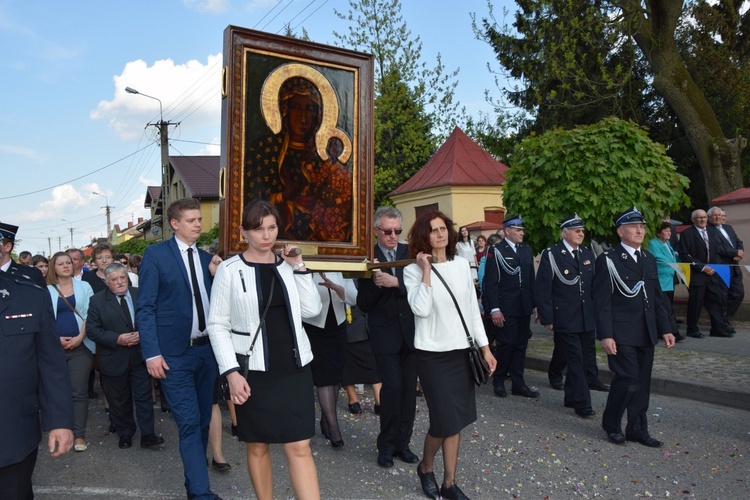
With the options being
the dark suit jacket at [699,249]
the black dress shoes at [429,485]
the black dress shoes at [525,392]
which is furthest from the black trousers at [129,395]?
the dark suit jacket at [699,249]

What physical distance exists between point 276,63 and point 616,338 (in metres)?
3.56

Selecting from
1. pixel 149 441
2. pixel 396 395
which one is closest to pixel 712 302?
pixel 396 395

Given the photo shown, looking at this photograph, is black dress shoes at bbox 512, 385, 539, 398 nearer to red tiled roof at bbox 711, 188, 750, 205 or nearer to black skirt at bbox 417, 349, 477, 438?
black skirt at bbox 417, 349, 477, 438

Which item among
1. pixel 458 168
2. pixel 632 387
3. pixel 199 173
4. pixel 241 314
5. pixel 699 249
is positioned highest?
pixel 199 173

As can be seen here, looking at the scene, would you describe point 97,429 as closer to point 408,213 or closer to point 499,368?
point 499,368

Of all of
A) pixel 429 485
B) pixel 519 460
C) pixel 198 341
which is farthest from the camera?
pixel 519 460

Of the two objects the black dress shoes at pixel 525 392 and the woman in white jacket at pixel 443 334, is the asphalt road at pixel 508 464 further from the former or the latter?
the black dress shoes at pixel 525 392

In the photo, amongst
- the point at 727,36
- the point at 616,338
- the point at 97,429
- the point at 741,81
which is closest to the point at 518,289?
the point at 616,338

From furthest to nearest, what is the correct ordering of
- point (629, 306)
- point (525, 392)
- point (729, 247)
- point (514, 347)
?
point (729, 247) → point (514, 347) → point (525, 392) → point (629, 306)

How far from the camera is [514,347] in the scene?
A: 7.89 m

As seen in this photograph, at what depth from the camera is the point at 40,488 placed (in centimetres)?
513

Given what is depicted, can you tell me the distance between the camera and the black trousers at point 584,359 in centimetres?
748

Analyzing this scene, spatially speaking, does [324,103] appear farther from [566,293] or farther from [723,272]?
[723,272]

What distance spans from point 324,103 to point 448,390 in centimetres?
228
